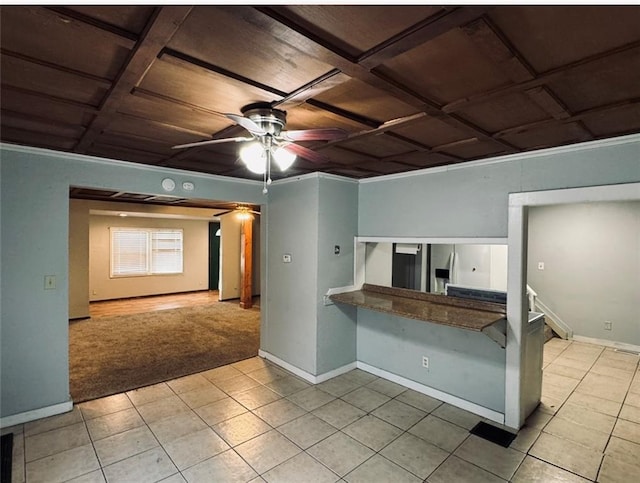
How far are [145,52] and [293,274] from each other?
10.2 ft

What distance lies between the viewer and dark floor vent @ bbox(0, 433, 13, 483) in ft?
7.53

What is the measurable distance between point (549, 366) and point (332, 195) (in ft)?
12.5

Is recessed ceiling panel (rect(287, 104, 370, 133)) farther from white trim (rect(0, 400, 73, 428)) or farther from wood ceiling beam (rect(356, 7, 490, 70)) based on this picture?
white trim (rect(0, 400, 73, 428))

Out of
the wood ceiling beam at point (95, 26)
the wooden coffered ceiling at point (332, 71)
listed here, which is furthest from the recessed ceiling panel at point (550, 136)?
the wood ceiling beam at point (95, 26)

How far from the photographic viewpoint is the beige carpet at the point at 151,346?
3.94 meters

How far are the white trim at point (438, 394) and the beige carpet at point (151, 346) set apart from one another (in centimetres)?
183

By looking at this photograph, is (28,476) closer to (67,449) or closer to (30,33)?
(67,449)

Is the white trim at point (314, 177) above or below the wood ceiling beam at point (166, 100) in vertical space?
below

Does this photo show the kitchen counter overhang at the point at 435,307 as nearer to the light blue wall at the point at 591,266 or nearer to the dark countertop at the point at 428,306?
the dark countertop at the point at 428,306

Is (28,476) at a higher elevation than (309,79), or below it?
below

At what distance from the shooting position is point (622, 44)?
1.30 meters

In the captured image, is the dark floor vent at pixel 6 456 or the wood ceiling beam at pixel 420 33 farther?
the dark floor vent at pixel 6 456

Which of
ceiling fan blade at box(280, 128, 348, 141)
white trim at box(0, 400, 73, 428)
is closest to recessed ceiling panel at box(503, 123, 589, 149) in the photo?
ceiling fan blade at box(280, 128, 348, 141)

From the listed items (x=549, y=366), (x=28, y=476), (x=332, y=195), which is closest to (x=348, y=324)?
(x=332, y=195)
